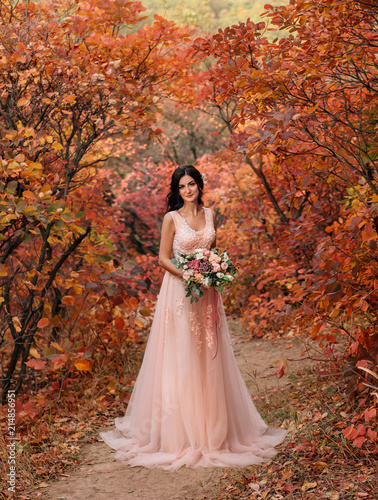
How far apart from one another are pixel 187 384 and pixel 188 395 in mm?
93

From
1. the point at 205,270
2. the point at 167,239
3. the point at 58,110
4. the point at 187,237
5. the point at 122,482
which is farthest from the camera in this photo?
the point at 58,110

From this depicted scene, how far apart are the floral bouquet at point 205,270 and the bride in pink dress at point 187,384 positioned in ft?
0.80

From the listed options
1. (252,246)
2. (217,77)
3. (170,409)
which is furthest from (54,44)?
(252,246)

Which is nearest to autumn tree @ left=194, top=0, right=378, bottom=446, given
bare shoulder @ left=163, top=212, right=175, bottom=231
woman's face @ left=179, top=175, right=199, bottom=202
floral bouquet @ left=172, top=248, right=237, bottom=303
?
floral bouquet @ left=172, top=248, right=237, bottom=303

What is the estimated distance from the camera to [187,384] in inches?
171

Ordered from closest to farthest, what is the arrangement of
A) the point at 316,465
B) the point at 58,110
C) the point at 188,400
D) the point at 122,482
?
the point at 316,465 < the point at 122,482 < the point at 188,400 < the point at 58,110

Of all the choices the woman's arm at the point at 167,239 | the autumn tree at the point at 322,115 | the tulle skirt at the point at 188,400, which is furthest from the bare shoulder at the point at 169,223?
the autumn tree at the point at 322,115

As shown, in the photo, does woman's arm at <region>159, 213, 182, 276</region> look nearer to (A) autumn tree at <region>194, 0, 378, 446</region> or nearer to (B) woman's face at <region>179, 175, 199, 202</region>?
(B) woman's face at <region>179, 175, 199, 202</region>

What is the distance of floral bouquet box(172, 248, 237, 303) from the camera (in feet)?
13.4

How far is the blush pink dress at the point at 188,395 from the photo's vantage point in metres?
4.21

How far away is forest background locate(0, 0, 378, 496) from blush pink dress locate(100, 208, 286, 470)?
2.03 ft

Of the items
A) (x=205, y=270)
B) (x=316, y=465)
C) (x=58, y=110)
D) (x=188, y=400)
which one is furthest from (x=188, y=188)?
(x=316, y=465)

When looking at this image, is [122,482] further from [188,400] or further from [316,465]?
[316,465]

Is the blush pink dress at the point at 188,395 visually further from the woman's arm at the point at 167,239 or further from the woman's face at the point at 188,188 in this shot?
the woman's face at the point at 188,188
